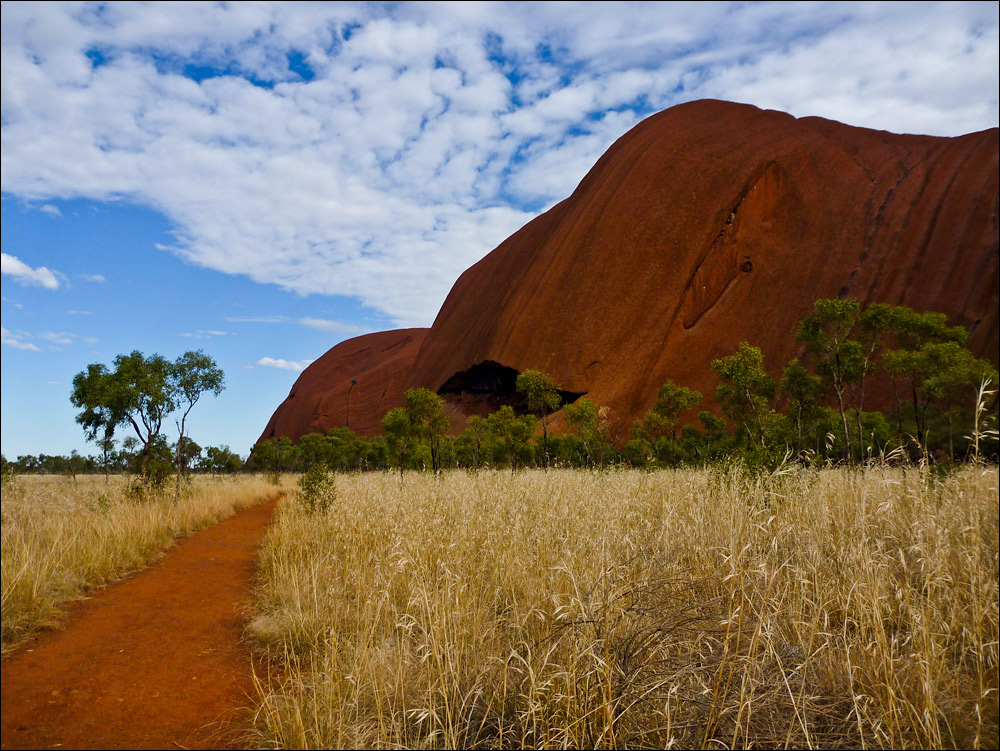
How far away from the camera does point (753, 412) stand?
2189 cm

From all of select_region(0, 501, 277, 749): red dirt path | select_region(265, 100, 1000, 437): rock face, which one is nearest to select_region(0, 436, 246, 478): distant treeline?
select_region(0, 501, 277, 749): red dirt path

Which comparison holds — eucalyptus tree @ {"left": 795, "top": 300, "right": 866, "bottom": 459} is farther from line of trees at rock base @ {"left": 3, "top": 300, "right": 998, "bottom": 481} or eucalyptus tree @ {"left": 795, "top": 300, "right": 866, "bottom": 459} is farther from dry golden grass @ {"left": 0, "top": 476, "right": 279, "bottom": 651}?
dry golden grass @ {"left": 0, "top": 476, "right": 279, "bottom": 651}

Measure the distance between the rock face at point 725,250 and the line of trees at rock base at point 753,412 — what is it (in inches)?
235

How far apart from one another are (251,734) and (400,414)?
87.0 feet

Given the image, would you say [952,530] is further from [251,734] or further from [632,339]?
[632,339]

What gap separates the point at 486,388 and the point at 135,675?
188ft

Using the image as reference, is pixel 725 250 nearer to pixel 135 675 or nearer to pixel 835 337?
pixel 835 337

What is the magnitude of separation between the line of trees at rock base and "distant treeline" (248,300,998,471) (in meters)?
0.09

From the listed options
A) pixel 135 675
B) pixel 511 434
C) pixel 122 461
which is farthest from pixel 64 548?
pixel 122 461

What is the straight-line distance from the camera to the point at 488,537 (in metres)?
4.89

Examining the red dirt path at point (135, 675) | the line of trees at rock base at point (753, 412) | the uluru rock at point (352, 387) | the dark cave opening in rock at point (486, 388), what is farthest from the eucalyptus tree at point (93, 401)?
the uluru rock at point (352, 387)

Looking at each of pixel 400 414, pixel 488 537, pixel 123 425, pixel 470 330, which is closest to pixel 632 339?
pixel 470 330

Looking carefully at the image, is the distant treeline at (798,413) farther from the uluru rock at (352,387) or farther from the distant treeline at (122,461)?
the uluru rock at (352,387)

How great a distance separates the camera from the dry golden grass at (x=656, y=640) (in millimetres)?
2635
